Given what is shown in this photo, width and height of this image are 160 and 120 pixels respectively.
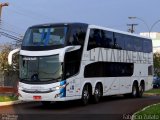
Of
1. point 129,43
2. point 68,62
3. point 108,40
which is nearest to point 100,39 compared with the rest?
point 108,40

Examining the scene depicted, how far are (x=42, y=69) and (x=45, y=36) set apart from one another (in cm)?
172

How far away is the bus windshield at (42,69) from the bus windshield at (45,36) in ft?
2.58

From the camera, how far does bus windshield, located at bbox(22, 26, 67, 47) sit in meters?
21.4

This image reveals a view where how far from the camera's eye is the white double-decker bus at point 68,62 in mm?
20828

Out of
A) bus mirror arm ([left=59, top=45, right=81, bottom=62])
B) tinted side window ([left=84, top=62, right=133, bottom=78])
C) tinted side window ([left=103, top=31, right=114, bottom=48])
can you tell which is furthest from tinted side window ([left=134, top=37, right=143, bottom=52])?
bus mirror arm ([left=59, top=45, right=81, bottom=62])

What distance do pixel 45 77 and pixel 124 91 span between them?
354 inches

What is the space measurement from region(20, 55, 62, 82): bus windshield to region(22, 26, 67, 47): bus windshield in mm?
787

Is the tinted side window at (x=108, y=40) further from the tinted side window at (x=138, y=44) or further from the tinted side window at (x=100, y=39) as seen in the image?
the tinted side window at (x=138, y=44)

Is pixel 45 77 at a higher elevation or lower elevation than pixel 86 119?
higher

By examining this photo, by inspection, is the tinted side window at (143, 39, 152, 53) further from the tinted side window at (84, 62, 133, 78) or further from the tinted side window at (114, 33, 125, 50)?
the tinted side window at (114, 33, 125, 50)

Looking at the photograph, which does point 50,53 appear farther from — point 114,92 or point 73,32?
point 114,92

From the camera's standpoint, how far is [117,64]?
27219 mm

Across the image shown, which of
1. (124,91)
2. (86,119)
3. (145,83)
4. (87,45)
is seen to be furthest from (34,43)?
(145,83)

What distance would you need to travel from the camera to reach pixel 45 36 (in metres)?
21.7
